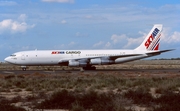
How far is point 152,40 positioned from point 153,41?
0.21 m

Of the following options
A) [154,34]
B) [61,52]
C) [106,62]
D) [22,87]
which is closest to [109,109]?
[22,87]

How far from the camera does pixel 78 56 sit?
4831cm

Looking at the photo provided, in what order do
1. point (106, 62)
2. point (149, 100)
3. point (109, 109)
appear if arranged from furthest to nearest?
point (106, 62), point (149, 100), point (109, 109)

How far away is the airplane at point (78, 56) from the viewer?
1828 inches

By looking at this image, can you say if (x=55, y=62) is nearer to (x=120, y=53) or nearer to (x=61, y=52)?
(x=61, y=52)

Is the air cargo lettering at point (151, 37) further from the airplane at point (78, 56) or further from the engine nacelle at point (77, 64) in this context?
the engine nacelle at point (77, 64)

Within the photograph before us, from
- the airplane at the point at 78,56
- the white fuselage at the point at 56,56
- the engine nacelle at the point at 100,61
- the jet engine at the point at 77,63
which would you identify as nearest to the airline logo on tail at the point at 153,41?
the airplane at the point at 78,56

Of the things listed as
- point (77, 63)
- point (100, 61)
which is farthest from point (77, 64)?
point (100, 61)

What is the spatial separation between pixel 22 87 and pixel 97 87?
4.73 m

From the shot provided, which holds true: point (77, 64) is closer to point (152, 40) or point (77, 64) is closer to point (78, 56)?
point (78, 56)

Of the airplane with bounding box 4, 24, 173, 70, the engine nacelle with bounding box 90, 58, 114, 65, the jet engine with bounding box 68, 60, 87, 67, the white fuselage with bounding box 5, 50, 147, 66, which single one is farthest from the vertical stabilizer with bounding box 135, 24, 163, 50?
the jet engine with bounding box 68, 60, 87, 67

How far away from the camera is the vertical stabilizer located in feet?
165

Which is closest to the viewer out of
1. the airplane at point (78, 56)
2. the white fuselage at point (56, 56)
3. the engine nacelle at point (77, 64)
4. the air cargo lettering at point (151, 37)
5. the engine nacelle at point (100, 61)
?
the engine nacelle at point (100, 61)

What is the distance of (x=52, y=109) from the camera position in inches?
504
